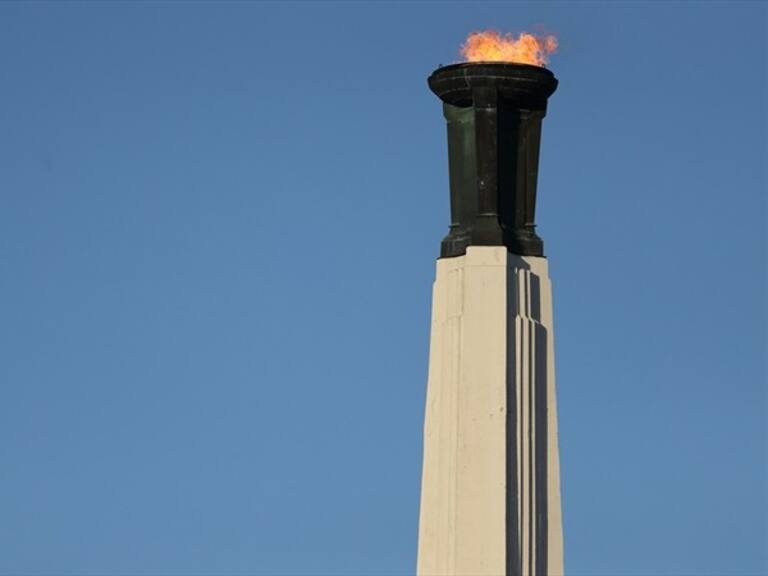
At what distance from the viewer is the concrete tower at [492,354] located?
4603 cm

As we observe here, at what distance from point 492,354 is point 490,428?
47.8 inches

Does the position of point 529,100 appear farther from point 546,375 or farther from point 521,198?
point 546,375

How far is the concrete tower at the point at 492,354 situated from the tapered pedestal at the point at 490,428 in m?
0.02

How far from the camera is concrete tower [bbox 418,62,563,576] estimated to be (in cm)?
4603

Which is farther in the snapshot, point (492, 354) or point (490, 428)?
point (492, 354)

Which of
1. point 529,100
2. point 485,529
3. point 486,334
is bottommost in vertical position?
point 485,529

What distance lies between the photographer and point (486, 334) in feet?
153

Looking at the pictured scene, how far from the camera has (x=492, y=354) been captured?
46438mm

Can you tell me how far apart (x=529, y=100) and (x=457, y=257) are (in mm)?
2857

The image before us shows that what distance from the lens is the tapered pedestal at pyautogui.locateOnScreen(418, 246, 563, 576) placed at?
151ft

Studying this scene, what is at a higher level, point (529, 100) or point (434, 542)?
point (529, 100)

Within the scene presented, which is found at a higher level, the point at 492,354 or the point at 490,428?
the point at 492,354

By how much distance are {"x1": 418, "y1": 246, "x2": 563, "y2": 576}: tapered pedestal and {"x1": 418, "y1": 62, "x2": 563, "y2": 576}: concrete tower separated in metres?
0.02

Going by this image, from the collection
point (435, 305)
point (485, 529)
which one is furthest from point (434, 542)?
point (435, 305)
